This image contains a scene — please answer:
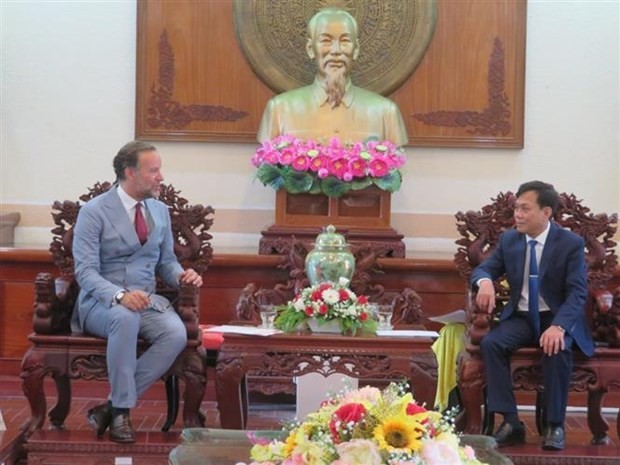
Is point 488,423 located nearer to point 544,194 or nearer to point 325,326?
point 325,326

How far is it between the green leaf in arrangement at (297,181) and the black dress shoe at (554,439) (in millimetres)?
2045

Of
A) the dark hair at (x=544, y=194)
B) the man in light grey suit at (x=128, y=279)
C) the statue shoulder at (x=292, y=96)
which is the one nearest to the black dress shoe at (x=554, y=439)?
the dark hair at (x=544, y=194)

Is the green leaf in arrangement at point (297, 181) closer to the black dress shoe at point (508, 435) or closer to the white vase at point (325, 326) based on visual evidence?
the white vase at point (325, 326)

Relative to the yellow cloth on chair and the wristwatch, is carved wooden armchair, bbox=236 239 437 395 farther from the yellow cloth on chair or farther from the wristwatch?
the wristwatch

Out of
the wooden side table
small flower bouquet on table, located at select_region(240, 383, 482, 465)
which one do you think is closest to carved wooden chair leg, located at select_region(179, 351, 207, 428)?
the wooden side table

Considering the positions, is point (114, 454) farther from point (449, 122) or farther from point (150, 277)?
point (449, 122)

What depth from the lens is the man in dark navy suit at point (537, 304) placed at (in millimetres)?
3971

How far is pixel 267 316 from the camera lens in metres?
4.21

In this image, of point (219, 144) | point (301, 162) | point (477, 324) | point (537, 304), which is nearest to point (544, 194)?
point (537, 304)

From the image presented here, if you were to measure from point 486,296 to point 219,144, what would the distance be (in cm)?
267

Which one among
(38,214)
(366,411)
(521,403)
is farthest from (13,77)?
(366,411)

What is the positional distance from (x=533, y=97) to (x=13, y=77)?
3.06m

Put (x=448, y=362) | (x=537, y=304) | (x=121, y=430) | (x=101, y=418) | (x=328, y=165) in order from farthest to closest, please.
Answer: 1. (x=328, y=165)
2. (x=448, y=362)
3. (x=537, y=304)
4. (x=101, y=418)
5. (x=121, y=430)

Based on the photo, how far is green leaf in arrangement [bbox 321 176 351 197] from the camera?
5.52m
